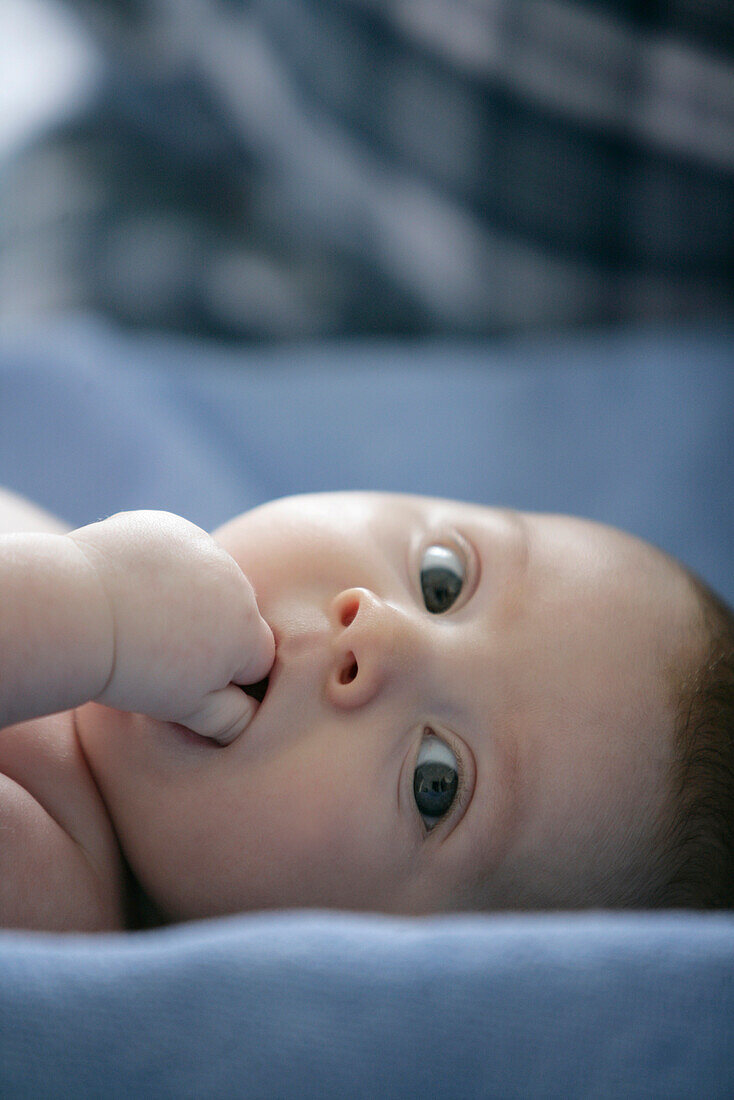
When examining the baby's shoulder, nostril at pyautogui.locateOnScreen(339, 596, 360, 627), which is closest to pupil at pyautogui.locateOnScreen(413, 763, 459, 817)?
nostril at pyautogui.locateOnScreen(339, 596, 360, 627)

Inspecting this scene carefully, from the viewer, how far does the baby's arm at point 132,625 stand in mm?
708

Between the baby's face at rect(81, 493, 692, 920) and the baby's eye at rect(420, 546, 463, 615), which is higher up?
the baby's eye at rect(420, 546, 463, 615)

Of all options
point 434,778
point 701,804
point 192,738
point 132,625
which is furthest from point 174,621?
point 701,804

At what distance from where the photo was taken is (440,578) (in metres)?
0.95

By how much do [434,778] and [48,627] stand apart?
347 millimetres

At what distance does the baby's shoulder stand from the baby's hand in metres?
0.14

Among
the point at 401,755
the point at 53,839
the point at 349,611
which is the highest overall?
the point at 349,611

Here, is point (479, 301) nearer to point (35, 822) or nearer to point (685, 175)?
point (685, 175)

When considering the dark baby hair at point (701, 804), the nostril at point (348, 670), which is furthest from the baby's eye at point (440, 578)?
the dark baby hair at point (701, 804)

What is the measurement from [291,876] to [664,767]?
33cm

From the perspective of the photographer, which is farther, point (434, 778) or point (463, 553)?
point (463, 553)

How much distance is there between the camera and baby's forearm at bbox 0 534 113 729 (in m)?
0.70

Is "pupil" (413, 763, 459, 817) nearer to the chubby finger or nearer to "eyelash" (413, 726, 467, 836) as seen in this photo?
"eyelash" (413, 726, 467, 836)

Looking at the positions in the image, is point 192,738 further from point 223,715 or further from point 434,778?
point 434,778
